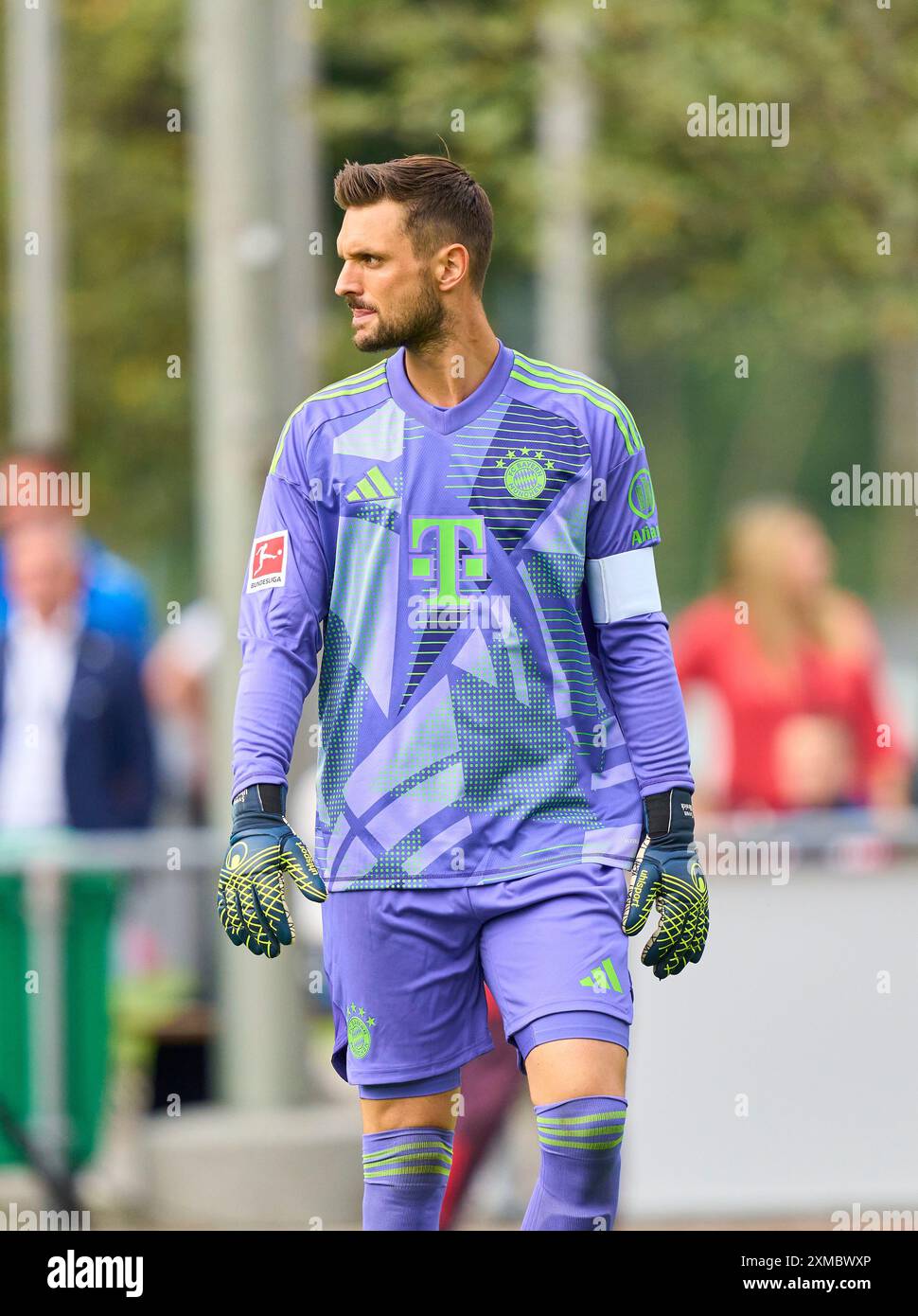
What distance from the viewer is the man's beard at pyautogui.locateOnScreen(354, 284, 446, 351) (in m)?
4.03

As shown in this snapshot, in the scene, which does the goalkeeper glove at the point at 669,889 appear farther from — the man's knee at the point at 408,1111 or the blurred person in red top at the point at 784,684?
the blurred person in red top at the point at 784,684

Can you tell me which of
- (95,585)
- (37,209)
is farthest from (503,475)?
(37,209)

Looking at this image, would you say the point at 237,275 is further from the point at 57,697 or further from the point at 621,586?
the point at 621,586

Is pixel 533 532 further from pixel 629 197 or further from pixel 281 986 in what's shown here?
pixel 629 197

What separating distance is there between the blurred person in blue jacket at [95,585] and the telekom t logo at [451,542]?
4832 mm

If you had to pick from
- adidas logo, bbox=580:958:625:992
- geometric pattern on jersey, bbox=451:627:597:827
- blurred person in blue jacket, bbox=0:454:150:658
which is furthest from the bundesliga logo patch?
blurred person in blue jacket, bbox=0:454:150:658

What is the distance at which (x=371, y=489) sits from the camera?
4.10 m

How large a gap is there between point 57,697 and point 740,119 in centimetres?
333

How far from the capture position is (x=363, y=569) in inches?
162

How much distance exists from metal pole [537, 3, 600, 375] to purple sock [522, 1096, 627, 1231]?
594 centimetres

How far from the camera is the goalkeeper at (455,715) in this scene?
4.05m

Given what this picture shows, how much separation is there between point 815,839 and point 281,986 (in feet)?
5.63
